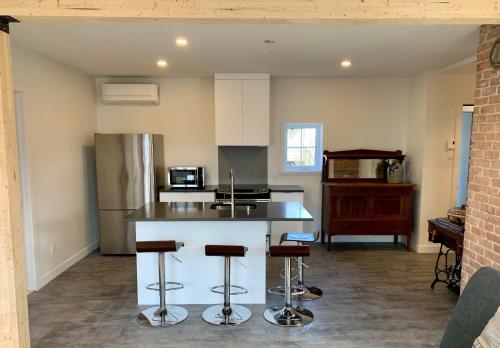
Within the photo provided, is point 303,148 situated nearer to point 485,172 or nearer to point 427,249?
point 427,249

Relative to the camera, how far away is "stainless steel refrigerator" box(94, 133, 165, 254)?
15.1 ft

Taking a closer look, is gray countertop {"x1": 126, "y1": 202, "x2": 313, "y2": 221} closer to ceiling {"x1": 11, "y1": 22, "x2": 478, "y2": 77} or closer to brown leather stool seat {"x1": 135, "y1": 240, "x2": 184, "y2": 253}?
brown leather stool seat {"x1": 135, "y1": 240, "x2": 184, "y2": 253}

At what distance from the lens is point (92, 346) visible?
2.65 m

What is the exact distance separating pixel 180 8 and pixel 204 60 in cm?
205

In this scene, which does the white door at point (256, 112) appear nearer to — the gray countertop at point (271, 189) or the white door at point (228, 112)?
the white door at point (228, 112)

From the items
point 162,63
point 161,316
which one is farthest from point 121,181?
point 161,316

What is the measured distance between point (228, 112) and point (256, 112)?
0.40 meters

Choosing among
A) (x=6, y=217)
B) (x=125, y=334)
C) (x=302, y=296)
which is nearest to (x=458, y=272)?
(x=302, y=296)

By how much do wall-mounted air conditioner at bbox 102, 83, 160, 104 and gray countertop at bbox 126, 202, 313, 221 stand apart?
202 cm

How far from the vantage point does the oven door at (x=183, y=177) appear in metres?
4.94

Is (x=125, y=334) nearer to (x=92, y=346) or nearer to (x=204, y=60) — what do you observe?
(x=92, y=346)

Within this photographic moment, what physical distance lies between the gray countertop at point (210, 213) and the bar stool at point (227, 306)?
260 millimetres

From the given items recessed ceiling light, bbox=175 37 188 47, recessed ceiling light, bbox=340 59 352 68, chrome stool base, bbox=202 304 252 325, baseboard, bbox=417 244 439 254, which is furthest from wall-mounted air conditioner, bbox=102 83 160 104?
→ baseboard, bbox=417 244 439 254

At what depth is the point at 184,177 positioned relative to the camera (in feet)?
16.3
